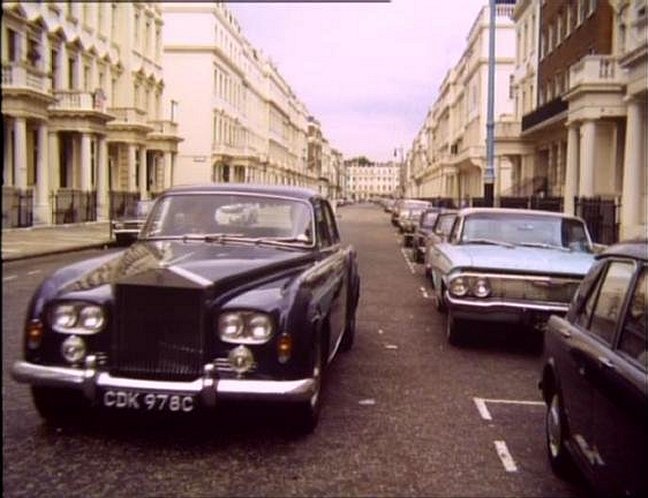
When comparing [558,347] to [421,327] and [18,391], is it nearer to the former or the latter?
[18,391]

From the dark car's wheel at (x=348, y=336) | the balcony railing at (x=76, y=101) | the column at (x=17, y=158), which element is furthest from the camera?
the balcony railing at (x=76, y=101)

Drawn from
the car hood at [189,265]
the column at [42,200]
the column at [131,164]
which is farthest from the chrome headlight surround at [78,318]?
the column at [131,164]

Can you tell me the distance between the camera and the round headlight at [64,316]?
4.58 m

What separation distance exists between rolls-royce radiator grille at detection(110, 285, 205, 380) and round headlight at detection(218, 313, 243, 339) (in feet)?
0.44

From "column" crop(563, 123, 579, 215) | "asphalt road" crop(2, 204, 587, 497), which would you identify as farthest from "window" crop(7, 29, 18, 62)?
"column" crop(563, 123, 579, 215)

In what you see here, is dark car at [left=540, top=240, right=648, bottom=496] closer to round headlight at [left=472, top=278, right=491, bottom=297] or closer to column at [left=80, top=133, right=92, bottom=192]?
round headlight at [left=472, top=278, right=491, bottom=297]

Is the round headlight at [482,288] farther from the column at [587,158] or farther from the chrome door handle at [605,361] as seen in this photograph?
the column at [587,158]

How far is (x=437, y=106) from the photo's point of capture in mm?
109312

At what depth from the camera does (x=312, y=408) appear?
17.0 ft

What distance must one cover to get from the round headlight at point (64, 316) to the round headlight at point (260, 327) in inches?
40.3

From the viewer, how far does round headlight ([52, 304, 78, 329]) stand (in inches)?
180

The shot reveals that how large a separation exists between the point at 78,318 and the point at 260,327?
1.06m

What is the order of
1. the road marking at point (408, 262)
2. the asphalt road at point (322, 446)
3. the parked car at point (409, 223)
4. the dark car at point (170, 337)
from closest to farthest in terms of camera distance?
the asphalt road at point (322, 446) < the dark car at point (170, 337) < the road marking at point (408, 262) < the parked car at point (409, 223)

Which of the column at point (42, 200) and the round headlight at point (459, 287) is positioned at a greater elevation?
the column at point (42, 200)
